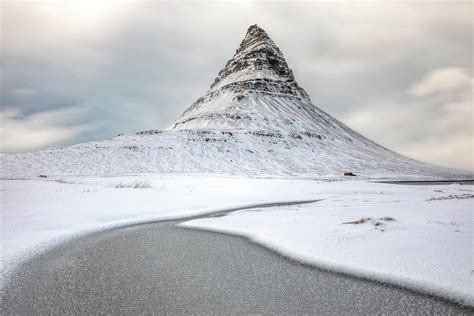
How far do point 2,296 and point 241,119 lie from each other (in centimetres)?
9244

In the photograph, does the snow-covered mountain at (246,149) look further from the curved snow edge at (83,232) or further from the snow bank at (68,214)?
the curved snow edge at (83,232)

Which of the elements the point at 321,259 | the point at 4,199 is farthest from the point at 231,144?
the point at 321,259

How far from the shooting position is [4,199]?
390 inches

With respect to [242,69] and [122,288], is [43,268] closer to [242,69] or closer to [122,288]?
[122,288]

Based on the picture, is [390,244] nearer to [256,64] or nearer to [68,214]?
[68,214]

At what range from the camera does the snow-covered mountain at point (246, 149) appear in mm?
48156

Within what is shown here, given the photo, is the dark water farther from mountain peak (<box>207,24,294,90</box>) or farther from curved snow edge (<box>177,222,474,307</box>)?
mountain peak (<box>207,24,294,90</box>)

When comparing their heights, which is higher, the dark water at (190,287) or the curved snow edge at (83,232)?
the curved snow edge at (83,232)

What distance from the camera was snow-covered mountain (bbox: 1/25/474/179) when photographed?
158 ft

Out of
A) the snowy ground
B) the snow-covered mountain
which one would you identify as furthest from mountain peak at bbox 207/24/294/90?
the snowy ground

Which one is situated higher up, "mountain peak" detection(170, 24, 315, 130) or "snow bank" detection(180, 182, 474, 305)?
"mountain peak" detection(170, 24, 315, 130)

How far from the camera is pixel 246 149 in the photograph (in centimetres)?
6881

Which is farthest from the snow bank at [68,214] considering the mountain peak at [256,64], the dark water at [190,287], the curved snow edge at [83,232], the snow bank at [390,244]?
the mountain peak at [256,64]

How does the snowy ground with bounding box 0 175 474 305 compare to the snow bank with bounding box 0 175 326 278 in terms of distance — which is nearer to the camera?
the snowy ground with bounding box 0 175 474 305
